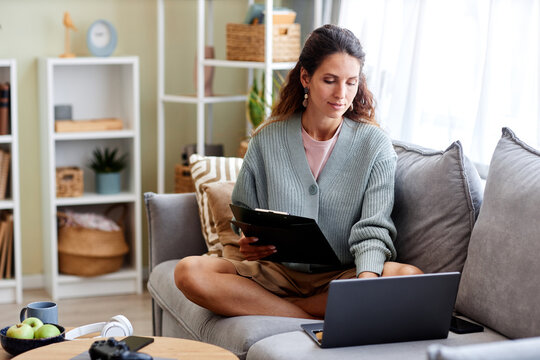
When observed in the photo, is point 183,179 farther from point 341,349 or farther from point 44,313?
point 341,349

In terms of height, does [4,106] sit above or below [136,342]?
above

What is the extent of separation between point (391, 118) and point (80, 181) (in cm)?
160

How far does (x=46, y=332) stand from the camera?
186 centimetres

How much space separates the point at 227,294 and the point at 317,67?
2.36 feet

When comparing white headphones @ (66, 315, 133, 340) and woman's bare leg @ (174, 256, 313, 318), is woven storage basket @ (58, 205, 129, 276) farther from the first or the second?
white headphones @ (66, 315, 133, 340)

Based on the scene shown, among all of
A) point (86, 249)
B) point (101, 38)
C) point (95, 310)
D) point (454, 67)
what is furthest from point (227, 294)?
point (101, 38)

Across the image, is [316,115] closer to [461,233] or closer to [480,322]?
[461,233]

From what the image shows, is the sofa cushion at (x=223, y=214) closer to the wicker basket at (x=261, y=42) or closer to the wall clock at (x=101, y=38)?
the wicker basket at (x=261, y=42)

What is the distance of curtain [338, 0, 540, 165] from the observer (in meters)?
2.43

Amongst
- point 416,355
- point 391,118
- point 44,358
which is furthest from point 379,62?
point 44,358

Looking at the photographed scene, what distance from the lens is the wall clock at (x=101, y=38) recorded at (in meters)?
3.73

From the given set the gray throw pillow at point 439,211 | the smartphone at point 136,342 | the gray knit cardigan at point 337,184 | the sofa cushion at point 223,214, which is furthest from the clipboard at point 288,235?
the smartphone at point 136,342

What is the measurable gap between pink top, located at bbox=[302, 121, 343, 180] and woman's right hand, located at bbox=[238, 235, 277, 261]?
11.6 inches

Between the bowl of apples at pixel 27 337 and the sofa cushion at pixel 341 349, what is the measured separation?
484mm
